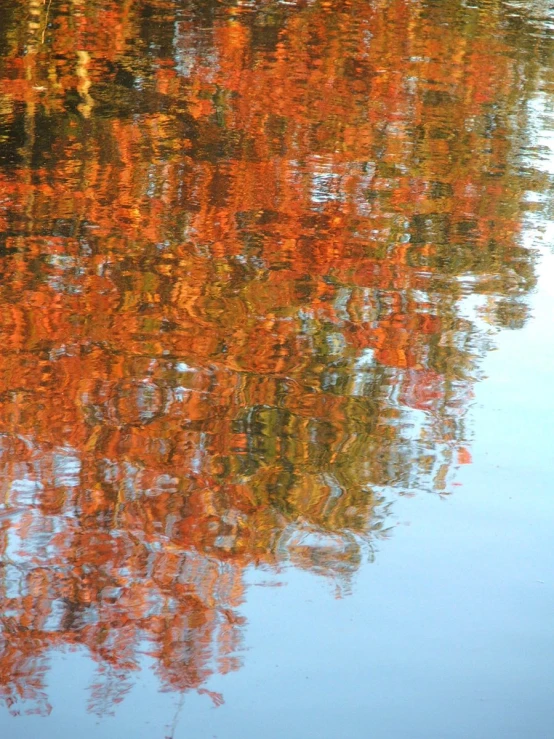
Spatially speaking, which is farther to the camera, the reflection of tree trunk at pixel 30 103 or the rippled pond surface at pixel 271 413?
the reflection of tree trunk at pixel 30 103

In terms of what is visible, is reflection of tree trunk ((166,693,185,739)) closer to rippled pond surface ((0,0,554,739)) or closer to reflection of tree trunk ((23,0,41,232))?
rippled pond surface ((0,0,554,739))

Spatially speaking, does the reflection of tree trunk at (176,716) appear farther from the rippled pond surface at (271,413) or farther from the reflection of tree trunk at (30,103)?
the reflection of tree trunk at (30,103)

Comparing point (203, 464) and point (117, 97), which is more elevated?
point (117, 97)

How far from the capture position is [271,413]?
379 centimetres

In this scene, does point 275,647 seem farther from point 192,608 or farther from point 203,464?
point 203,464

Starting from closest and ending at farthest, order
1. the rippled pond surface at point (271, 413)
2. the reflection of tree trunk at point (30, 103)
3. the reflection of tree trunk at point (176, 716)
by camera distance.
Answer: the reflection of tree trunk at point (176, 716), the rippled pond surface at point (271, 413), the reflection of tree trunk at point (30, 103)

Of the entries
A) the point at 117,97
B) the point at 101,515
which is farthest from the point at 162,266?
the point at 117,97

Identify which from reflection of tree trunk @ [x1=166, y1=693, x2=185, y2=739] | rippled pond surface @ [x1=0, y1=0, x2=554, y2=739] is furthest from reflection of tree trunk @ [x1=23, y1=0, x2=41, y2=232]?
reflection of tree trunk @ [x1=166, y1=693, x2=185, y2=739]

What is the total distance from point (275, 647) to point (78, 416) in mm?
1330

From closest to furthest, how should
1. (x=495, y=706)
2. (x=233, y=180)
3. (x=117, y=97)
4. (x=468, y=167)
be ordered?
(x=495, y=706), (x=233, y=180), (x=468, y=167), (x=117, y=97)

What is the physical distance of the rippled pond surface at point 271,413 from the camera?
8.69ft

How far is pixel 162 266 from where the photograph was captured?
15.9 feet

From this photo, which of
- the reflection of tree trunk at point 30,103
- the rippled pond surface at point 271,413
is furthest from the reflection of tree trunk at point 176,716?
the reflection of tree trunk at point 30,103

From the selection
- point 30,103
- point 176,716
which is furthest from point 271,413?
point 30,103
